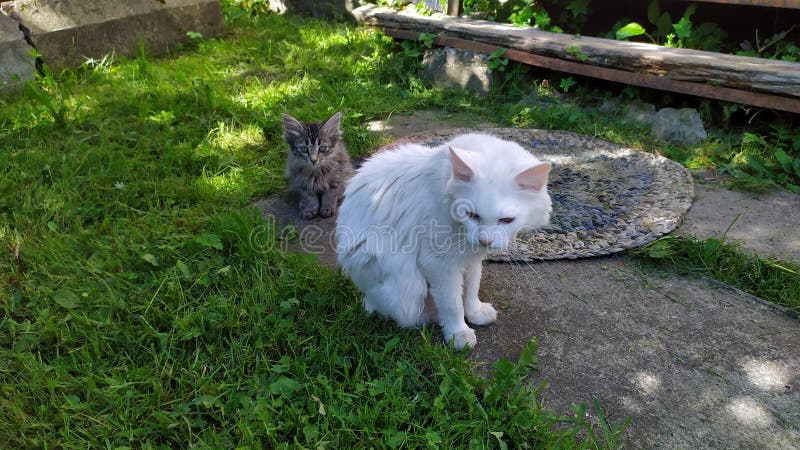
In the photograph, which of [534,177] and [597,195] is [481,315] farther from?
[597,195]

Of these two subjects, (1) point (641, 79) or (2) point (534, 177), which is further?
(1) point (641, 79)

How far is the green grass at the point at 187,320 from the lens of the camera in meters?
1.92

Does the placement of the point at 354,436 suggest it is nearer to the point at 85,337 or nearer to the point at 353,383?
the point at 353,383

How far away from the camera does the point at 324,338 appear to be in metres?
2.30

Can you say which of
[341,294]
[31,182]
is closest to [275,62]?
[31,182]

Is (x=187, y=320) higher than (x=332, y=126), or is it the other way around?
(x=332, y=126)

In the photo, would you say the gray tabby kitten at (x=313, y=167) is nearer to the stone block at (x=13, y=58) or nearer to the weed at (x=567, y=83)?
the weed at (x=567, y=83)

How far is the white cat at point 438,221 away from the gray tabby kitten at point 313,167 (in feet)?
3.79

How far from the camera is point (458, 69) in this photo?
540 centimetres

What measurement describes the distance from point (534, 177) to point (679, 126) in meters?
3.22

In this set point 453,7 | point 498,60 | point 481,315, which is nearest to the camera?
point 481,315

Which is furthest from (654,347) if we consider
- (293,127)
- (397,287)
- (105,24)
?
(105,24)

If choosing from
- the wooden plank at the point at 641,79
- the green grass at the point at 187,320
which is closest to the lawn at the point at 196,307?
the green grass at the point at 187,320

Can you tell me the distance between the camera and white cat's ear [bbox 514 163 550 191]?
1832 mm
